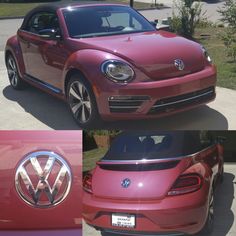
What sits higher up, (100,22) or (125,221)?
(100,22)

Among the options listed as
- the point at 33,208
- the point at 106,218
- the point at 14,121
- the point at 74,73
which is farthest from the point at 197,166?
the point at 14,121

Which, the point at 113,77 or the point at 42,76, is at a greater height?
the point at 113,77

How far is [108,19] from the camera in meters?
5.57

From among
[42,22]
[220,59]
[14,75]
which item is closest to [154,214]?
[42,22]

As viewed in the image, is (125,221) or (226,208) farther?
(226,208)

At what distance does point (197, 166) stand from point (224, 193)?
14.0 inches

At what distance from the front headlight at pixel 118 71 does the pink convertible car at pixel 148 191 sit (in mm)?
1239

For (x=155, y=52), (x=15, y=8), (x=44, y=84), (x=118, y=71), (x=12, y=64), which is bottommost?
(x=15, y=8)

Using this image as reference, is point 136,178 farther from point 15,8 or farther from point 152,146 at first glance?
point 15,8

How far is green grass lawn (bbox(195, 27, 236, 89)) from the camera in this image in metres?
6.88

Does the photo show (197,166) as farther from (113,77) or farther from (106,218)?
(113,77)

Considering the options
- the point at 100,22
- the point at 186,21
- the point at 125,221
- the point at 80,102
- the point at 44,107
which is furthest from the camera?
the point at 186,21

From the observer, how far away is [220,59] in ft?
28.3

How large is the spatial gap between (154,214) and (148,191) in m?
0.16
